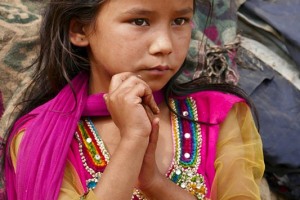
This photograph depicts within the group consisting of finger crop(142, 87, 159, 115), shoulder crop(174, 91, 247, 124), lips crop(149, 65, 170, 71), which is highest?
lips crop(149, 65, 170, 71)

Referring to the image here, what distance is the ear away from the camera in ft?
6.67

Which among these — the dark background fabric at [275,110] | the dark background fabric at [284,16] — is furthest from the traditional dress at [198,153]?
the dark background fabric at [284,16]

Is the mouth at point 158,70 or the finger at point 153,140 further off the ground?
the mouth at point 158,70

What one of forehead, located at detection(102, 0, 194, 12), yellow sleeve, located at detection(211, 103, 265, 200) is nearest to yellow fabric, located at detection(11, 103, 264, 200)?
yellow sleeve, located at detection(211, 103, 265, 200)

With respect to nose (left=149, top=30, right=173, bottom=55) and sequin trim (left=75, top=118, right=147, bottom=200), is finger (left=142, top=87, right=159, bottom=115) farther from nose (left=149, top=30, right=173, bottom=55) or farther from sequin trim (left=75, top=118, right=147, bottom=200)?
sequin trim (left=75, top=118, right=147, bottom=200)

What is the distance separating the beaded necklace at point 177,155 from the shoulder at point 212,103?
41mm

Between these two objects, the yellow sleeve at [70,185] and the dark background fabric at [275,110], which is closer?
the yellow sleeve at [70,185]

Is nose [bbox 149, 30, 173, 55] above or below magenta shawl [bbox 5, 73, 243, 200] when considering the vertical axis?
above

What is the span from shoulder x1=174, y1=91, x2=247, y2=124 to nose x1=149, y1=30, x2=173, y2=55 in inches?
12.9

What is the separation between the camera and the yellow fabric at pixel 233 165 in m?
1.96

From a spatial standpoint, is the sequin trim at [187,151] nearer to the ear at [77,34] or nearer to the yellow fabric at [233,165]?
the yellow fabric at [233,165]

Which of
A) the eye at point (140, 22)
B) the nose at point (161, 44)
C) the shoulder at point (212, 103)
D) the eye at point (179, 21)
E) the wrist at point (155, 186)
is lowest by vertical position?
the wrist at point (155, 186)

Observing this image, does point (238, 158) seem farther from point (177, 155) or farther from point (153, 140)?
point (153, 140)

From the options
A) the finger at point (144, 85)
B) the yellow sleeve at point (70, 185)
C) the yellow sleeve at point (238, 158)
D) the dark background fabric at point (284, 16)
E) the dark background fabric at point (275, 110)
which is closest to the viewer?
the finger at point (144, 85)
